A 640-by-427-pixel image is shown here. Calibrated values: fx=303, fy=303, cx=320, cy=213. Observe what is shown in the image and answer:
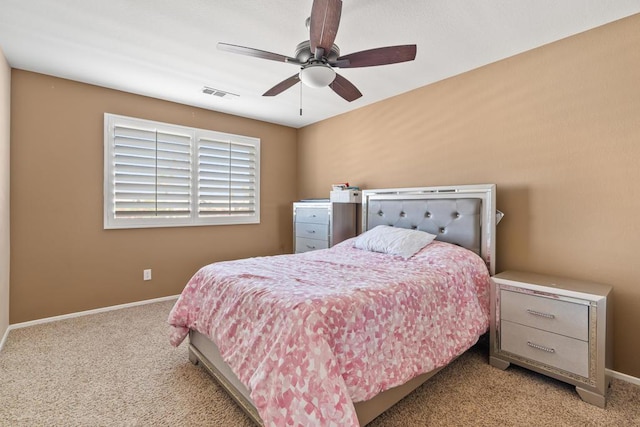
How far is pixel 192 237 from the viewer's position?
3.85 metres

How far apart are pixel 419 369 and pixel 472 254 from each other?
1176 millimetres

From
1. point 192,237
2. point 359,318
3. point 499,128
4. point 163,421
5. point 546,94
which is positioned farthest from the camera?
point 192,237

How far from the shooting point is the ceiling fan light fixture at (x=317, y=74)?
1877mm

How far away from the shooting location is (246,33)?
221 centimetres

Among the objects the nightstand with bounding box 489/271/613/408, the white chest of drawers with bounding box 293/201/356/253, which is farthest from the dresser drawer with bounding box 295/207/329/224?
the nightstand with bounding box 489/271/613/408

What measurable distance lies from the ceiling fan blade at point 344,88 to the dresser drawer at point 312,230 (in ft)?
5.52

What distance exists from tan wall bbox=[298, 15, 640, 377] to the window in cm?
232

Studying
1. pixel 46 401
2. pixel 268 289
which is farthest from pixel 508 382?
pixel 46 401

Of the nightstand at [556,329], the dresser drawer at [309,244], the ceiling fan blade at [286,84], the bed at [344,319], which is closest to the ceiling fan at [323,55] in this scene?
the ceiling fan blade at [286,84]

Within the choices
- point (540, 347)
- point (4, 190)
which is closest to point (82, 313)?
point (4, 190)

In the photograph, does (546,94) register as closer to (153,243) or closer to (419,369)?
(419,369)

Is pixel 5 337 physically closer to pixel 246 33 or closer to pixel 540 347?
pixel 246 33

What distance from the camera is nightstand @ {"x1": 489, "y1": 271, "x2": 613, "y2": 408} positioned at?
180cm

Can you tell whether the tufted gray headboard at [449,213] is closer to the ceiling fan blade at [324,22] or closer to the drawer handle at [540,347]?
the drawer handle at [540,347]
